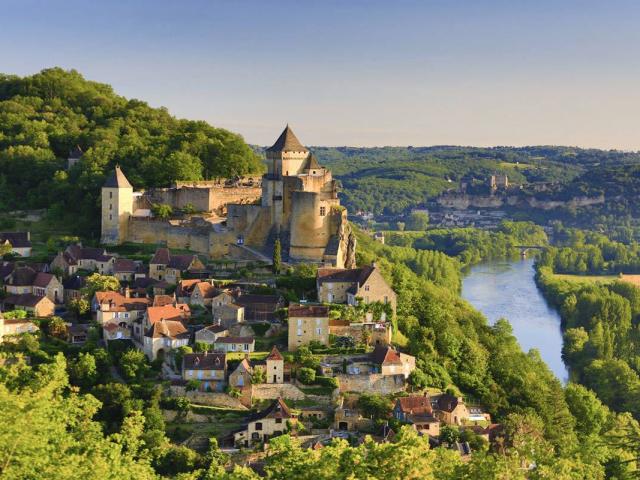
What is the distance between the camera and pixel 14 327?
31.6m

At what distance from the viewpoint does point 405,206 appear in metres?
137

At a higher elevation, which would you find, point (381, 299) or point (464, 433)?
point (381, 299)

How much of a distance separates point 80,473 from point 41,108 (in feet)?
133

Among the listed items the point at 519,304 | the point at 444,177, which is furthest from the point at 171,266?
the point at 444,177

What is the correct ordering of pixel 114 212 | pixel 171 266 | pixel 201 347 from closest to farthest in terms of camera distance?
pixel 201 347, pixel 171 266, pixel 114 212

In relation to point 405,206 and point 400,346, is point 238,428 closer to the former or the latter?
point 400,346

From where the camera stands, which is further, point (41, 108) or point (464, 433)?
point (41, 108)

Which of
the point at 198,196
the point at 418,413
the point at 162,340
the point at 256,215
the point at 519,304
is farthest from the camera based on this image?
the point at 519,304

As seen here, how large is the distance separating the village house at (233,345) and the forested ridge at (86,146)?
561 inches

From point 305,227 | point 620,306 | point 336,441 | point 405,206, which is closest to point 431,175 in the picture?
point 405,206

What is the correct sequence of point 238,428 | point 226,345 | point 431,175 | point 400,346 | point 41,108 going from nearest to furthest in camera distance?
point 238,428
point 226,345
point 400,346
point 41,108
point 431,175

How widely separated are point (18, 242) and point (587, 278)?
54.1 meters

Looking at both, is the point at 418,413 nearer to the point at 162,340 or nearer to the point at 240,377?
the point at 240,377

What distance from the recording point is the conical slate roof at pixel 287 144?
38031 millimetres
